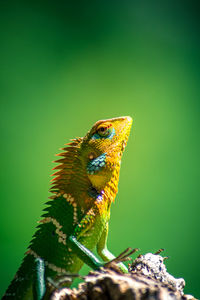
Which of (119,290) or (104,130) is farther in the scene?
(104,130)

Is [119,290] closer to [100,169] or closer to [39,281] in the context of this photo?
[39,281]

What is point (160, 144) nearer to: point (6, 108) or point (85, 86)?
point (85, 86)

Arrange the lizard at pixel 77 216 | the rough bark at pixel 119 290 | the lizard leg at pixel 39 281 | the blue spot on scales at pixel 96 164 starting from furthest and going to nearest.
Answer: the blue spot on scales at pixel 96 164
the lizard at pixel 77 216
the lizard leg at pixel 39 281
the rough bark at pixel 119 290

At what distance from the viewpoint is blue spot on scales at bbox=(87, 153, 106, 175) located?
72.2 inches

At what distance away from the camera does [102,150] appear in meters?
1.89

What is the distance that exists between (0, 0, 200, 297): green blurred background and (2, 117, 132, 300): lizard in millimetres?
1292

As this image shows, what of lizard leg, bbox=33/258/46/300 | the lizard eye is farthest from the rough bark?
the lizard eye

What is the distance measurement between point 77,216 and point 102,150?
451mm

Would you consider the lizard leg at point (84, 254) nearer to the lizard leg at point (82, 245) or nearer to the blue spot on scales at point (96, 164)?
the lizard leg at point (82, 245)

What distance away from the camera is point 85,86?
3.35m

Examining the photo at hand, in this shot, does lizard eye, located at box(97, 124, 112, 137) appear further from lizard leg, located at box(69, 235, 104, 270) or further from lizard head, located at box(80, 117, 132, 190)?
lizard leg, located at box(69, 235, 104, 270)

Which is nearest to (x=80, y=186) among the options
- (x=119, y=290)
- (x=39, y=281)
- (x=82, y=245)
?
(x=82, y=245)

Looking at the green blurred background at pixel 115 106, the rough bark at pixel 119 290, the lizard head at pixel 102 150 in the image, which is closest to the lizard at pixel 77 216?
the lizard head at pixel 102 150

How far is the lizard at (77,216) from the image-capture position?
1678 millimetres
